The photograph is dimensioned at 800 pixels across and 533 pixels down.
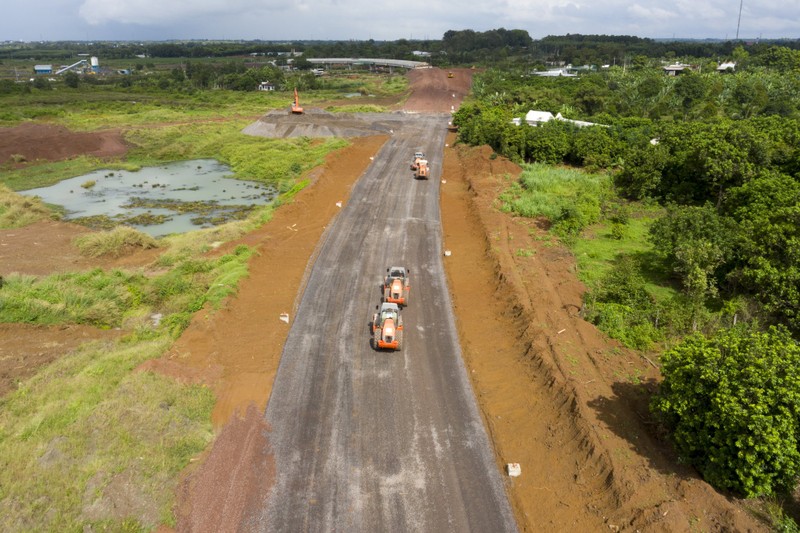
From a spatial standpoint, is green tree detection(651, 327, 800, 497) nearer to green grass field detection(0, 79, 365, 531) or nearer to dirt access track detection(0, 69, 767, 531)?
dirt access track detection(0, 69, 767, 531)

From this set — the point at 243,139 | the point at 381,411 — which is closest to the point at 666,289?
the point at 381,411

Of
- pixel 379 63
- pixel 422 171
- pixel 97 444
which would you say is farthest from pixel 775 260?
pixel 379 63

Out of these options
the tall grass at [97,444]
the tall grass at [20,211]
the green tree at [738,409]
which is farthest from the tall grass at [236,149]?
the green tree at [738,409]

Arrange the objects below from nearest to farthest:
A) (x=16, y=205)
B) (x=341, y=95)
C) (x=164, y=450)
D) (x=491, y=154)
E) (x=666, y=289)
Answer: (x=164, y=450) → (x=666, y=289) → (x=16, y=205) → (x=491, y=154) → (x=341, y=95)

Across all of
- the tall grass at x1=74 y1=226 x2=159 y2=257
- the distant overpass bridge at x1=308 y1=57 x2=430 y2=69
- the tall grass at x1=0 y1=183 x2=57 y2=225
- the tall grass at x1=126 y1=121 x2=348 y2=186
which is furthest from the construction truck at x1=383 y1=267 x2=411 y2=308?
the distant overpass bridge at x1=308 y1=57 x2=430 y2=69

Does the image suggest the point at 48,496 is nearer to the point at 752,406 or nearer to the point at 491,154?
the point at 752,406

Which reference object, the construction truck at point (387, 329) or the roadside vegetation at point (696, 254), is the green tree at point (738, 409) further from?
the construction truck at point (387, 329)
